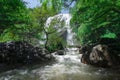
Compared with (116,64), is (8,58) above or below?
above

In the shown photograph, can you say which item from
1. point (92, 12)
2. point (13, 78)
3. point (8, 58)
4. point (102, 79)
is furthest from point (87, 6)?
point (8, 58)

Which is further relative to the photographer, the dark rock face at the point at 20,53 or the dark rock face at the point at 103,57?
the dark rock face at the point at 20,53

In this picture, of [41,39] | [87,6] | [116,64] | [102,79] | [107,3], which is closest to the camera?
[107,3]

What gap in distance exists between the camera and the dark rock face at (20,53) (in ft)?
50.7

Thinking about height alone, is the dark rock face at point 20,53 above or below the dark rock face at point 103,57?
above

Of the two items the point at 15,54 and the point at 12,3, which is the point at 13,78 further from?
the point at 15,54

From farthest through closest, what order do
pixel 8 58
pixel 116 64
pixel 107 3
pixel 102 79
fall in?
pixel 8 58, pixel 116 64, pixel 102 79, pixel 107 3

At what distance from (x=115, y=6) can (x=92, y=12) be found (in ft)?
4.55

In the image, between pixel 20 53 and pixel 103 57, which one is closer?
pixel 103 57

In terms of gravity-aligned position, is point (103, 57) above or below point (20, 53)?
below

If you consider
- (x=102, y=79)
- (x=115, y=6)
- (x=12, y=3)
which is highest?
(x=12, y=3)

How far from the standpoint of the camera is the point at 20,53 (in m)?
16.3

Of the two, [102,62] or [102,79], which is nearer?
[102,79]

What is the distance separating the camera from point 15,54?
15.9m
